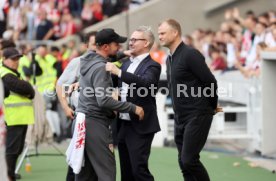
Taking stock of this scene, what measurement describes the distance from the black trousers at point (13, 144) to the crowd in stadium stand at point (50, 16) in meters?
13.0

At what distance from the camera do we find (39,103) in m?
12.9

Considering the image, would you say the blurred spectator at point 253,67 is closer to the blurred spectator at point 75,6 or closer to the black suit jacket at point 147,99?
the black suit jacket at point 147,99

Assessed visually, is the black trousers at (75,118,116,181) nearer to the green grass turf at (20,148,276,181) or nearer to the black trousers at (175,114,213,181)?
the black trousers at (175,114,213,181)

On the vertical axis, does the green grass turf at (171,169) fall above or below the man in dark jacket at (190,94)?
below

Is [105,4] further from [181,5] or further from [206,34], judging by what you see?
[206,34]

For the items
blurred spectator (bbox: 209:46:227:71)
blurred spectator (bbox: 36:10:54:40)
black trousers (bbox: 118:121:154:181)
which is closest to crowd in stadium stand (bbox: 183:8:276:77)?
blurred spectator (bbox: 209:46:227:71)

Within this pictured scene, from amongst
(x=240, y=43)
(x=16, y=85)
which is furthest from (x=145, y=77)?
(x=240, y=43)

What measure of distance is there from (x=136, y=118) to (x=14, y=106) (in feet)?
8.39

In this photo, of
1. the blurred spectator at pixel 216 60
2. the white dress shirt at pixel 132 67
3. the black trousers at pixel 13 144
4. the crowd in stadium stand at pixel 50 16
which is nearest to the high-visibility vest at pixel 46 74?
the blurred spectator at pixel 216 60

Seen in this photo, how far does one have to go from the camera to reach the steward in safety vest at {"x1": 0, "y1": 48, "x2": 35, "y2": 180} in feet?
36.0

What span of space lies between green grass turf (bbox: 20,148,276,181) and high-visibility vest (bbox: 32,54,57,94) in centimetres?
271

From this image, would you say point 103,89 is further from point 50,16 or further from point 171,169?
point 50,16

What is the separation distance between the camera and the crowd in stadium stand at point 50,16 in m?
24.4

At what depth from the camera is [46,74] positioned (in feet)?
56.9
